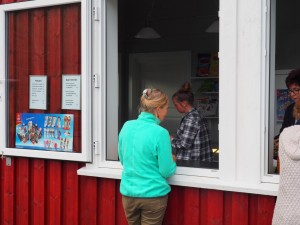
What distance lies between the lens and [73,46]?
3822mm

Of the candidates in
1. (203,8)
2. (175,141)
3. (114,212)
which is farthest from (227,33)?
(203,8)

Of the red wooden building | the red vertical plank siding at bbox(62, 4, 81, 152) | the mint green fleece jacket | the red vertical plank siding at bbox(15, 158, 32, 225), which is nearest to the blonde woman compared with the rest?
the mint green fleece jacket

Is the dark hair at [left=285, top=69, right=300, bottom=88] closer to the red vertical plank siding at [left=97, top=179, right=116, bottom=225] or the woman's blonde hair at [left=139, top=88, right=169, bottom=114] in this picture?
the woman's blonde hair at [left=139, top=88, right=169, bottom=114]

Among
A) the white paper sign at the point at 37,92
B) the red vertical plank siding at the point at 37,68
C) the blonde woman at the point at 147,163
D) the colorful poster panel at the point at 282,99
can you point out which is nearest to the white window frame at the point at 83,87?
the red vertical plank siding at the point at 37,68

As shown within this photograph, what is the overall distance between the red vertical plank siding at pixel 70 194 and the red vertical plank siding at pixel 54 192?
0.13 ft

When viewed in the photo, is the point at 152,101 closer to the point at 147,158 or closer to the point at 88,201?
the point at 147,158

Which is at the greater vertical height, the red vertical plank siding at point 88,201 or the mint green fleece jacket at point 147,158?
the mint green fleece jacket at point 147,158

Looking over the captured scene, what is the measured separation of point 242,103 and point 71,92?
1572 mm

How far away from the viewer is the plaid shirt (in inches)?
147

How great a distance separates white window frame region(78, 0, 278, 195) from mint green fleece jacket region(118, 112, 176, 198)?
35 cm

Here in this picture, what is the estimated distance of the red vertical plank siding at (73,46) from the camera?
378 cm

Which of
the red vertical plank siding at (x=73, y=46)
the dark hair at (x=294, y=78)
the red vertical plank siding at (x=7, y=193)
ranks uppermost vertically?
the red vertical plank siding at (x=73, y=46)

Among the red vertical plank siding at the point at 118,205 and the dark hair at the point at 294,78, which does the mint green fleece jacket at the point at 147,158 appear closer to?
the red vertical plank siding at the point at 118,205

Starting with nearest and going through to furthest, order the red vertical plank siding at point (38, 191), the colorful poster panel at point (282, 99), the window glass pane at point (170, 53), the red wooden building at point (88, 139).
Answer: the red wooden building at point (88, 139) < the red vertical plank siding at point (38, 191) < the colorful poster panel at point (282, 99) < the window glass pane at point (170, 53)
